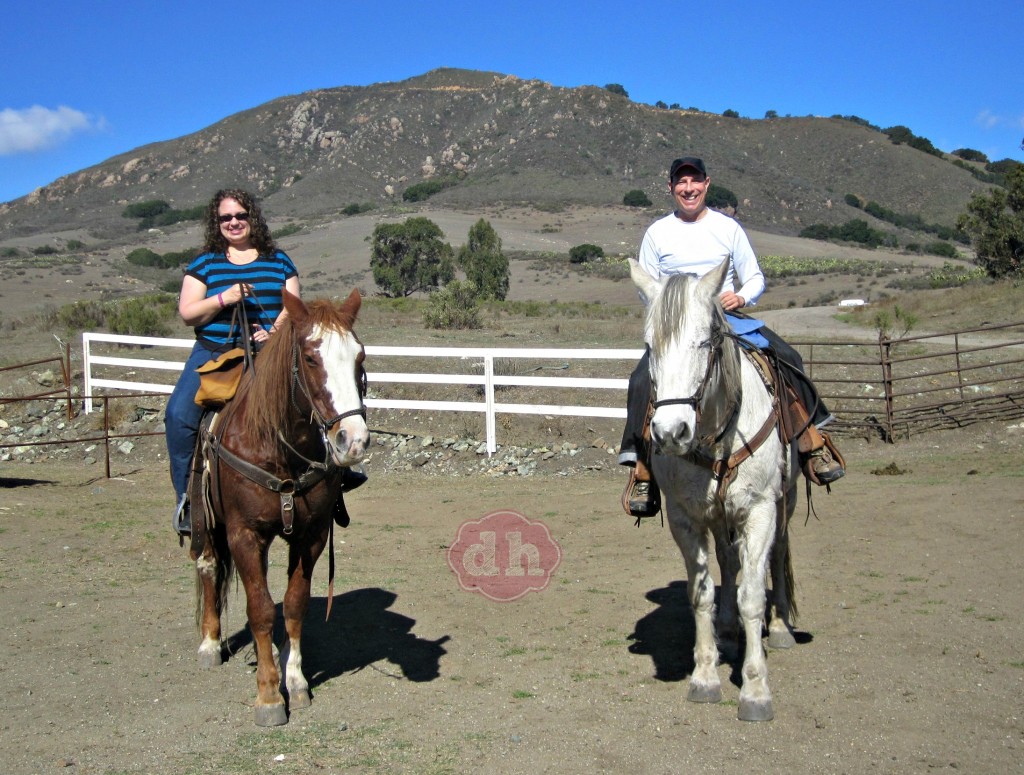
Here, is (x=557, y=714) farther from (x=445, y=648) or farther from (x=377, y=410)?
(x=377, y=410)

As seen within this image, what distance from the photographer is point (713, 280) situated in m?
4.38

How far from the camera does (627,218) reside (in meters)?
86.4

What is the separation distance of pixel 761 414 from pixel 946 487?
645cm

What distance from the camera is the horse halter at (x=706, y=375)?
161 inches

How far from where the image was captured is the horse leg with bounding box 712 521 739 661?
562 cm

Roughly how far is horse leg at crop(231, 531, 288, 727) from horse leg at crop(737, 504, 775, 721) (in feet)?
7.62

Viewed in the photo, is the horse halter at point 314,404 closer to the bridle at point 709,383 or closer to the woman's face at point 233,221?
the woman's face at point 233,221

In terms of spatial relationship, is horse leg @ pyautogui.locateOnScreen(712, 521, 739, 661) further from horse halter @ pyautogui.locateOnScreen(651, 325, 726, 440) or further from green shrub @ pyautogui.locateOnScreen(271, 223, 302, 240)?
green shrub @ pyautogui.locateOnScreen(271, 223, 302, 240)

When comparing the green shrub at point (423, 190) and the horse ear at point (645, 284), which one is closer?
the horse ear at point (645, 284)

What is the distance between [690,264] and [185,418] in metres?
3.00

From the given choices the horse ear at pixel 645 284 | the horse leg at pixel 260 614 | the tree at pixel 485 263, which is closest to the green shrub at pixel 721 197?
the tree at pixel 485 263

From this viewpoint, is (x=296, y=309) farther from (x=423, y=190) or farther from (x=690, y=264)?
Answer: (x=423, y=190)

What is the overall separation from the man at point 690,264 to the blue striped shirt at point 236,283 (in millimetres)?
2067

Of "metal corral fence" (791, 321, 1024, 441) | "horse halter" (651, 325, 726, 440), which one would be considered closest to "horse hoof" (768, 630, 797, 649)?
"horse halter" (651, 325, 726, 440)
